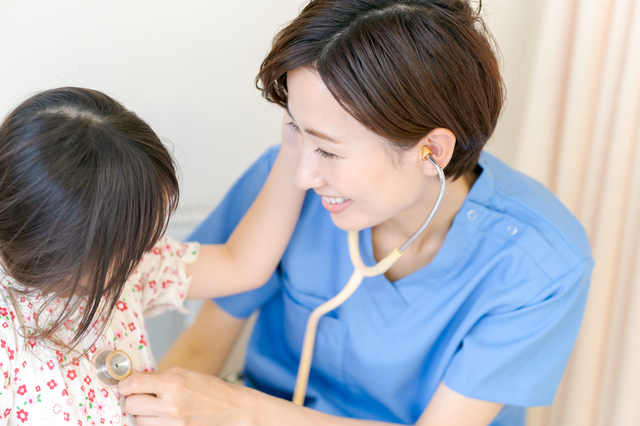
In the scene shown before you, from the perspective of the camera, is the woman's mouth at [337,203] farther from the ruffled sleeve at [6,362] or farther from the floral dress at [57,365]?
the ruffled sleeve at [6,362]

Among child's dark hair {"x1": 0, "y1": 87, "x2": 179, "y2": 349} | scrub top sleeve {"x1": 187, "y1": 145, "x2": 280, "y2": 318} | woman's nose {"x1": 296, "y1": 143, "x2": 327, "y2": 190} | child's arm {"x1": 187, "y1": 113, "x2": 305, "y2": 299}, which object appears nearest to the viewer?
child's dark hair {"x1": 0, "y1": 87, "x2": 179, "y2": 349}

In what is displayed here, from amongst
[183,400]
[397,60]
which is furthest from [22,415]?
[397,60]

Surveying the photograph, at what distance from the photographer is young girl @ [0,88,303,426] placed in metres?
0.75

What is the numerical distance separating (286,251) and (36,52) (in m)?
0.59

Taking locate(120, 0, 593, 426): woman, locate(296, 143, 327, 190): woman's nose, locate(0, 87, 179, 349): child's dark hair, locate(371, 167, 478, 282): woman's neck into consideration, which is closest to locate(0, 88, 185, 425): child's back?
locate(0, 87, 179, 349): child's dark hair

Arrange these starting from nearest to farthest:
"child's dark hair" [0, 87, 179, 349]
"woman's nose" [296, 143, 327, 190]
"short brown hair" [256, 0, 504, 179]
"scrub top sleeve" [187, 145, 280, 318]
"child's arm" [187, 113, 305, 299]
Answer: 1. "child's dark hair" [0, 87, 179, 349]
2. "short brown hair" [256, 0, 504, 179]
3. "woman's nose" [296, 143, 327, 190]
4. "child's arm" [187, 113, 305, 299]
5. "scrub top sleeve" [187, 145, 280, 318]

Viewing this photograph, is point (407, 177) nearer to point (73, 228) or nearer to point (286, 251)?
point (286, 251)

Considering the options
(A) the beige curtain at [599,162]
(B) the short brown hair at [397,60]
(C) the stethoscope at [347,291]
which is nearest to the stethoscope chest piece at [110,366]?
(C) the stethoscope at [347,291]

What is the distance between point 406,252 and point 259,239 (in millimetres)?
296

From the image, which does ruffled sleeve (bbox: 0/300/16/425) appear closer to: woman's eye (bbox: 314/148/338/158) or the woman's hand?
the woman's hand

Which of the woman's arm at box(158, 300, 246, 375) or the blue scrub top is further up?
the blue scrub top

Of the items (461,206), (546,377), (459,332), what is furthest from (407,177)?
(546,377)

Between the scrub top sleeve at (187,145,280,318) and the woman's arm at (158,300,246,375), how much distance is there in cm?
4

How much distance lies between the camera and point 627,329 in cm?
136
